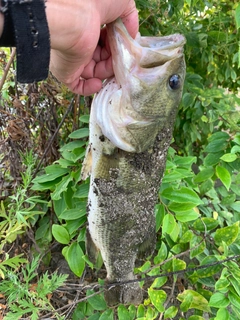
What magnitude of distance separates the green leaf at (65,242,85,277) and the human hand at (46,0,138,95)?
2.49 feet

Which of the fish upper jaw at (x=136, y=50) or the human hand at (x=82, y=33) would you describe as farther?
the fish upper jaw at (x=136, y=50)

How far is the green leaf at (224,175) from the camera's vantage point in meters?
1.68

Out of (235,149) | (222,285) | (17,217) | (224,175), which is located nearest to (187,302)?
(222,285)

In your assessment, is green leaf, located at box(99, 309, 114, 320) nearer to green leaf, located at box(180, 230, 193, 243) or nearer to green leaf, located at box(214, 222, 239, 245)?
green leaf, located at box(180, 230, 193, 243)

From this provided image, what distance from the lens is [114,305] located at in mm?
1747

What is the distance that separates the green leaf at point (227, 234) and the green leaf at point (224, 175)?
0.21m

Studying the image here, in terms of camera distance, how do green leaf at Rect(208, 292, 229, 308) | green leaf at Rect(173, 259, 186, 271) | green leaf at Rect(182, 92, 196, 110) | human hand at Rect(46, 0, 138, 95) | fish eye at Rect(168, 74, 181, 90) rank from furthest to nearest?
green leaf at Rect(182, 92, 196, 110)
green leaf at Rect(173, 259, 186, 271)
green leaf at Rect(208, 292, 229, 308)
fish eye at Rect(168, 74, 181, 90)
human hand at Rect(46, 0, 138, 95)

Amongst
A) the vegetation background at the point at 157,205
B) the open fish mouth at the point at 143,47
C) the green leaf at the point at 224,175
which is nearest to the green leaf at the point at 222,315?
the vegetation background at the point at 157,205

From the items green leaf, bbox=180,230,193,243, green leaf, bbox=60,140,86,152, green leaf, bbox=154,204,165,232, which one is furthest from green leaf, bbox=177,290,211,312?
green leaf, bbox=60,140,86,152

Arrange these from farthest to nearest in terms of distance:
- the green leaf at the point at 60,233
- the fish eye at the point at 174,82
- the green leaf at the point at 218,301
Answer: the green leaf at the point at 60,233
the green leaf at the point at 218,301
the fish eye at the point at 174,82

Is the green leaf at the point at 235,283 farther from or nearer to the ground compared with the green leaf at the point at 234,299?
farther from the ground

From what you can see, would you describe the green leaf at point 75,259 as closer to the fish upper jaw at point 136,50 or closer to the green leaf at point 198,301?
the green leaf at point 198,301

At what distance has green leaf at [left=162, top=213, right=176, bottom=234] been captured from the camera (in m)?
1.64

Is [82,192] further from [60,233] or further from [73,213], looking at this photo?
[60,233]
